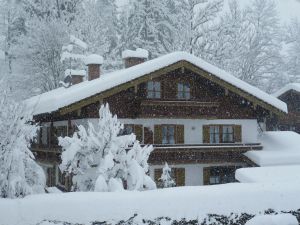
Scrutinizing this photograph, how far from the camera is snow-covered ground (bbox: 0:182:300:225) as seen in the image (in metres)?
10.8

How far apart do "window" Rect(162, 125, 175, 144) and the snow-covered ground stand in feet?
32.4

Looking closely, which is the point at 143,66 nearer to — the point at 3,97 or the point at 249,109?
the point at 249,109

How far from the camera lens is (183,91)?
23562 millimetres

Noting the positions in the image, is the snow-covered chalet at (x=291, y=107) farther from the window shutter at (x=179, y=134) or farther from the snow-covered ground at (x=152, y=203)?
the snow-covered ground at (x=152, y=203)

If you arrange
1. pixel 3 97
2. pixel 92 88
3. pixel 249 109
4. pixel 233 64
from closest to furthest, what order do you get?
pixel 3 97, pixel 92 88, pixel 249 109, pixel 233 64

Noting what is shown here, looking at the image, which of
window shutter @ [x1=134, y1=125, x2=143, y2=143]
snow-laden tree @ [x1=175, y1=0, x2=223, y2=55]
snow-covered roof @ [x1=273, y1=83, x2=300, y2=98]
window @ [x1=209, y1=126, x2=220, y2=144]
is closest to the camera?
window shutter @ [x1=134, y1=125, x2=143, y2=143]

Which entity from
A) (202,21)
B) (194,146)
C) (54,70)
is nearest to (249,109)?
(194,146)

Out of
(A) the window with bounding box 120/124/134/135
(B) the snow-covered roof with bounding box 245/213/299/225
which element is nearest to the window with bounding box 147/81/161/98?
(A) the window with bounding box 120/124/134/135

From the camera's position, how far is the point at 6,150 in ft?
39.5

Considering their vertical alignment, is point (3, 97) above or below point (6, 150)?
above

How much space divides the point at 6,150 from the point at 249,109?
1577 cm

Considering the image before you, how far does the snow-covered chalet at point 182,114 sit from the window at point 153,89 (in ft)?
0.08

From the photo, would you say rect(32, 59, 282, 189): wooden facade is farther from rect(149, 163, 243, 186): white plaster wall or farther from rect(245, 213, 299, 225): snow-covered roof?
rect(245, 213, 299, 225): snow-covered roof

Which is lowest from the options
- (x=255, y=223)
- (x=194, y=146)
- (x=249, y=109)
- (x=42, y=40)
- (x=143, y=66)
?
(x=255, y=223)
